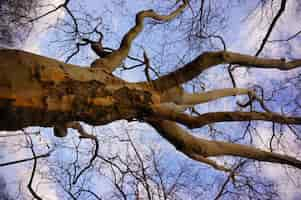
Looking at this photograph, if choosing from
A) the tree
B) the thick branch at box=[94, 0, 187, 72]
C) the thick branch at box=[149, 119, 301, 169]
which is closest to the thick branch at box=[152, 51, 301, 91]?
the tree

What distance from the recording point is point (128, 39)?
3.74 m

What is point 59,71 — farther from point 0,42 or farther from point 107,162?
point 107,162

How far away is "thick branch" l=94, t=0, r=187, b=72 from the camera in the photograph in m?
3.25

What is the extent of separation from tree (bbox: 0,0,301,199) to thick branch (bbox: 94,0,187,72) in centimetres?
1

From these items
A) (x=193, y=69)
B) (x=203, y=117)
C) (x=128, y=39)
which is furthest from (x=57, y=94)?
(x=128, y=39)

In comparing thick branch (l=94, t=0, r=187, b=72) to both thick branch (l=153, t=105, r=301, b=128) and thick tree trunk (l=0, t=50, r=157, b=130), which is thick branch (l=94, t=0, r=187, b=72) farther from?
thick branch (l=153, t=105, r=301, b=128)

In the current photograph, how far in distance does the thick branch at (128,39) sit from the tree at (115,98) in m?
0.01

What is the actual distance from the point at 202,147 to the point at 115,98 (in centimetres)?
106

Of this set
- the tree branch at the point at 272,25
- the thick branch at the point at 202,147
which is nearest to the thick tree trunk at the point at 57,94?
the thick branch at the point at 202,147

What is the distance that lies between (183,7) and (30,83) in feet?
10.3

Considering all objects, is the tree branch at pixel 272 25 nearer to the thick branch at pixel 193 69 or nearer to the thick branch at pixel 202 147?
the thick branch at pixel 193 69

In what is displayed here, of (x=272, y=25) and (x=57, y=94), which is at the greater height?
(x=272, y=25)

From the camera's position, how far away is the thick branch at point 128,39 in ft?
10.6

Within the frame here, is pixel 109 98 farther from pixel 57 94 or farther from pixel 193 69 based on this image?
pixel 193 69
